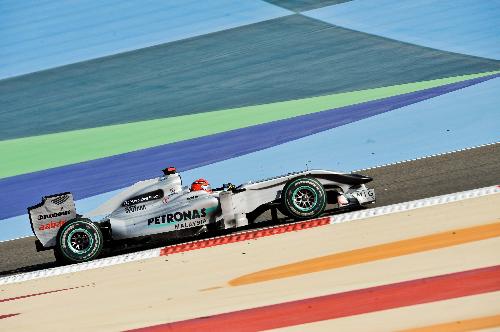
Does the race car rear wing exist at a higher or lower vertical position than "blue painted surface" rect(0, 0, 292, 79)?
lower

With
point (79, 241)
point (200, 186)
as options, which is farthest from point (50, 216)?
point (200, 186)

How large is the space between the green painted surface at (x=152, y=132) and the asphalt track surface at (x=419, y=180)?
12.8ft

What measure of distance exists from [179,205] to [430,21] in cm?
1149

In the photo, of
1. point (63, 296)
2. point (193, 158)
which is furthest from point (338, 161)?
point (63, 296)

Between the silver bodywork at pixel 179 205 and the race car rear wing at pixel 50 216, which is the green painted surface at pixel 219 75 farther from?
the race car rear wing at pixel 50 216

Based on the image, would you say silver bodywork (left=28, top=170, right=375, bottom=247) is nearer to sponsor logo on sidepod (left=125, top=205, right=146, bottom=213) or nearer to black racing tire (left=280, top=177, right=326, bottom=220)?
sponsor logo on sidepod (left=125, top=205, right=146, bottom=213)

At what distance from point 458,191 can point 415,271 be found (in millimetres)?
3486

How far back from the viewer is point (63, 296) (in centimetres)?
1092

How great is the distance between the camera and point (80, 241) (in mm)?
12258

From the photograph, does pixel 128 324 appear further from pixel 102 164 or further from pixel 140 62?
pixel 140 62

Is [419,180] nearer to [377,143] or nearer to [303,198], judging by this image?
[303,198]

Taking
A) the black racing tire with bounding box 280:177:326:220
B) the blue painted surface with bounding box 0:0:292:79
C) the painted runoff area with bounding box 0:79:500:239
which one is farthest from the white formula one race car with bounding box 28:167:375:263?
the blue painted surface with bounding box 0:0:292:79

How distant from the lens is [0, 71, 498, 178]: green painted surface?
18219mm

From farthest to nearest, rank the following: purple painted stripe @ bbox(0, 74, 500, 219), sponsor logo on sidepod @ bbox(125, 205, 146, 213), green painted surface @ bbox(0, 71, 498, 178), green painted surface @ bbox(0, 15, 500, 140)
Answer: green painted surface @ bbox(0, 15, 500, 140)
green painted surface @ bbox(0, 71, 498, 178)
purple painted stripe @ bbox(0, 74, 500, 219)
sponsor logo on sidepod @ bbox(125, 205, 146, 213)
